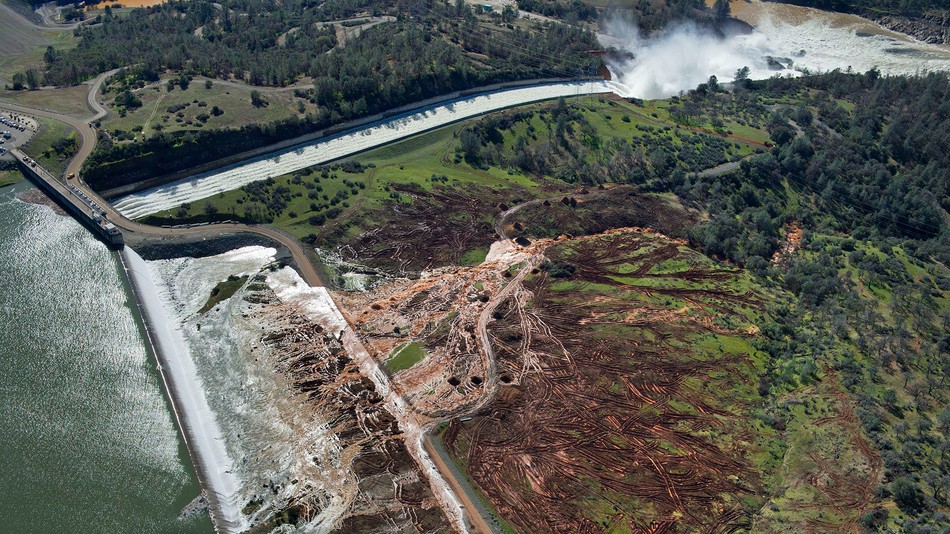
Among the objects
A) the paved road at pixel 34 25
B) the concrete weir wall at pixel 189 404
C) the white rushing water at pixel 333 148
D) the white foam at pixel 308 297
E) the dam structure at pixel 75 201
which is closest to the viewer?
the concrete weir wall at pixel 189 404

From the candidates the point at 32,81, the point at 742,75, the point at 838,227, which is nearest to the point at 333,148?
the point at 32,81

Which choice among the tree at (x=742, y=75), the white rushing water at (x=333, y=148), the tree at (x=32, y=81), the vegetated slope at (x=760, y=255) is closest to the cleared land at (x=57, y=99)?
the tree at (x=32, y=81)

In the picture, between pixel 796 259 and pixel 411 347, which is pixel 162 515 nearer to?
pixel 411 347

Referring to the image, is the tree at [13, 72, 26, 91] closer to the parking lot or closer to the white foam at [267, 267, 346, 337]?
the parking lot

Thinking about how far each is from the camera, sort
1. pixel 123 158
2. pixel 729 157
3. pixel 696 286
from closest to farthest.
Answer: pixel 696 286 < pixel 123 158 < pixel 729 157

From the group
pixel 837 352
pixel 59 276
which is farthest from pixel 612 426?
pixel 59 276

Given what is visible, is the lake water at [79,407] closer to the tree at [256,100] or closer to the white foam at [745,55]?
the tree at [256,100]
